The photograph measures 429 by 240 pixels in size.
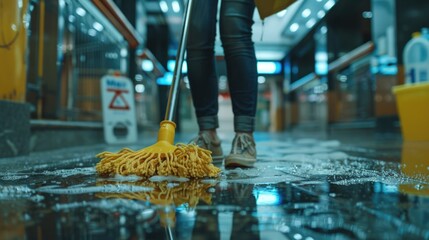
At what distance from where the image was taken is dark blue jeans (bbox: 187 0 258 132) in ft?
4.12

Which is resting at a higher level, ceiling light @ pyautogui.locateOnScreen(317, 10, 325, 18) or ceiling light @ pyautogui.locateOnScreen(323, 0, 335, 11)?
ceiling light @ pyautogui.locateOnScreen(317, 10, 325, 18)

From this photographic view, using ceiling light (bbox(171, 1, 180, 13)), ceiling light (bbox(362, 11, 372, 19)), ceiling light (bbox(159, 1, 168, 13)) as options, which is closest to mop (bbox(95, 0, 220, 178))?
ceiling light (bbox(362, 11, 372, 19))

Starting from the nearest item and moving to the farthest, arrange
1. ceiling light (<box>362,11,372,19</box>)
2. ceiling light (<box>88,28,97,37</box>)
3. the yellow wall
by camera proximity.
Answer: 1. the yellow wall
2. ceiling light (<box>88,28,97,37</box>)
3. ceiling light (<box>362,11,372,19</box>)

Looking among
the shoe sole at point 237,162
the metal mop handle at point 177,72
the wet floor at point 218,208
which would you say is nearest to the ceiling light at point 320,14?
the metal mop handle at point 177,72

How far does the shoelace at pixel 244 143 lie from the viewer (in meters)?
1.22

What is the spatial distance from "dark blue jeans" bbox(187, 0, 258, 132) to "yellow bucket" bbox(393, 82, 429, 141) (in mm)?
1947

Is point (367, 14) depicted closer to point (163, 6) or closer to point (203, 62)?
point (163, 6)

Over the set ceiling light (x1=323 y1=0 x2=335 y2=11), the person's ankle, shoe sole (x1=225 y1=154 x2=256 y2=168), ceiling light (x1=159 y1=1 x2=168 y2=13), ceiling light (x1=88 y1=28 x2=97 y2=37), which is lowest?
shoe sole (x1=225 y1=154 x2=256 y2=168)

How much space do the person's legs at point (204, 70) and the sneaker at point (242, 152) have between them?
165 mm

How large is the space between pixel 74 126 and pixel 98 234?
7.82 feet

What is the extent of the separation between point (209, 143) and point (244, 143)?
0.61ft

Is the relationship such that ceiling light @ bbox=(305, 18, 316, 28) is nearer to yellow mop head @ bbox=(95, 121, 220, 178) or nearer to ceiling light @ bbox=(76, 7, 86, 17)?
ceiling light @ bbox=(76, 7, 86, 17)

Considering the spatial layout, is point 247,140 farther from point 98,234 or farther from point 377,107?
point 377,107

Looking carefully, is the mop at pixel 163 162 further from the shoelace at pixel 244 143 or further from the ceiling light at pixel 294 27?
the ceiling light at pixel 294 27
